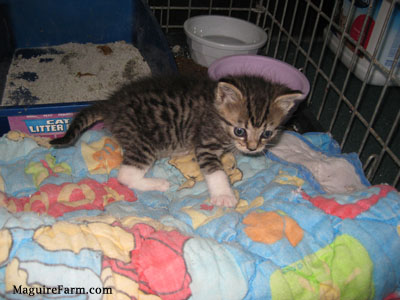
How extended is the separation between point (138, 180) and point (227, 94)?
25.9 inches

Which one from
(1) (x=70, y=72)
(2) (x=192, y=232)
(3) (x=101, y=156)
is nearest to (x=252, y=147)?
(2) (x=192, y=232)

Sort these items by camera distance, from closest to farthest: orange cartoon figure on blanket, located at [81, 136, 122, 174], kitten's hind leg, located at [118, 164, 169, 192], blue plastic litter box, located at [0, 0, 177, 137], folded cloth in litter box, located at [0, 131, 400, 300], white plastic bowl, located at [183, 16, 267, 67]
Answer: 1. folded cloth in litter box, located at [0, 131, 400, 300]
2. kitten's hind leg, located at [118, 164, 169, 192]
3. orange cartoon figure on blanket, located at [81, 136, 122, 174]
4. blue plastic litter box, located at [0, 0, 177, 137]
5. white plastic bowl, located at [183, 16, 267, 67]

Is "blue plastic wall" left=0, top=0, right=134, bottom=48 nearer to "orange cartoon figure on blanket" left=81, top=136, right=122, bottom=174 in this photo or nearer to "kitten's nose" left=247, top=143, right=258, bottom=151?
"orange cartoon figure on blanket" left=81, top=136, right=122, bottom=174

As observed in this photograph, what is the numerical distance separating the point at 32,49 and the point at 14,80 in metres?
0.46

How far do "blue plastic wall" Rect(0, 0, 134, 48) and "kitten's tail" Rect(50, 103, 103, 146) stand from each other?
140 cm

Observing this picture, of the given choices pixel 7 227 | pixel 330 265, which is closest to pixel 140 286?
pixel 7 227

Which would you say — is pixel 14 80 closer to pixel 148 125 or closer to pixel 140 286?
pixel 148 125

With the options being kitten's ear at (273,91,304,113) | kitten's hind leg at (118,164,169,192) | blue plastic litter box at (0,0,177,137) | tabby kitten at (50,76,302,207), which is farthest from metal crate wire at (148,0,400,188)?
kitten's hind leg at (118,164,169,192)

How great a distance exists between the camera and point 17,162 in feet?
6.65

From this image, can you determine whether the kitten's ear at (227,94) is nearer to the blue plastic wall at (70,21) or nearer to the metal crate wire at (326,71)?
the metal crate wire at (326,71)

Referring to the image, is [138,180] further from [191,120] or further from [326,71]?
[326,71]

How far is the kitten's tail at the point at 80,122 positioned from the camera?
5.80ft

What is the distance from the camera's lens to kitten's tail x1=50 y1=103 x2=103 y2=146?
1.77m

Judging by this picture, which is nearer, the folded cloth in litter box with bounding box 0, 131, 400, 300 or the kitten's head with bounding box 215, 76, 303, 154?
the folded cloth in litter box with bounding box 0, 131, 400, 300
